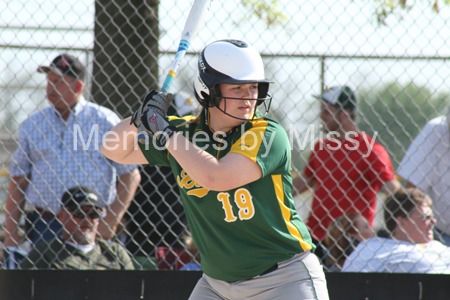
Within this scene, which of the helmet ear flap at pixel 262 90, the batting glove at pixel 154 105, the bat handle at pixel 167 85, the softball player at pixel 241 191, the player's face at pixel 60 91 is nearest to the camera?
the softball player at pixel 241 191

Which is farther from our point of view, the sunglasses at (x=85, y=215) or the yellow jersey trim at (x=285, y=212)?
the sunglasses at (x=85, y=215)

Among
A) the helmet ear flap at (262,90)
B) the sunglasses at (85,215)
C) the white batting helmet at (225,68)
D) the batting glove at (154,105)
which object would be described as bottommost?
the sunglasses at (85,215)

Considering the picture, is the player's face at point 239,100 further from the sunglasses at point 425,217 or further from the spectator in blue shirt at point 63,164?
the sunglasses at point 425,217

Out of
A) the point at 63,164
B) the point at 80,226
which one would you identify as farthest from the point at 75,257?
the point at 63,164

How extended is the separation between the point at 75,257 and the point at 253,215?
1856mm

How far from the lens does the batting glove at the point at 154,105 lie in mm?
2027

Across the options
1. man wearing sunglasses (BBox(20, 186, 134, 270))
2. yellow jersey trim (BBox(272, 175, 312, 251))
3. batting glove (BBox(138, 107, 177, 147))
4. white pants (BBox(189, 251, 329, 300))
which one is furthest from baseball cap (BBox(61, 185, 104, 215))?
yellow jersey trim (BBox(272, 175, 312, 251))

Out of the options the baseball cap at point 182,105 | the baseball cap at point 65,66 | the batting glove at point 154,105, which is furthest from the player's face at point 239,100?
the baseball cap at point 65,66

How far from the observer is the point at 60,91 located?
3.70m

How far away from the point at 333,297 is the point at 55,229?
2101 mm

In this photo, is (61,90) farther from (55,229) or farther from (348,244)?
(348,244)

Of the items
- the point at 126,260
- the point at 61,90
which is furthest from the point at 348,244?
the point at 61,90

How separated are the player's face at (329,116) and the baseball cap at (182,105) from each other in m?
1.05

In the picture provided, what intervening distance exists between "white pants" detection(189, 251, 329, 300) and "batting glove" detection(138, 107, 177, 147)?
72 centimetres
